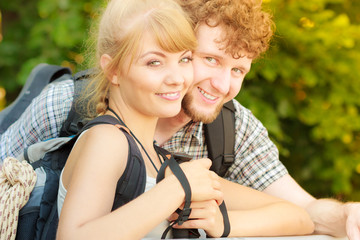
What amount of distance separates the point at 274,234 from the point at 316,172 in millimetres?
2296

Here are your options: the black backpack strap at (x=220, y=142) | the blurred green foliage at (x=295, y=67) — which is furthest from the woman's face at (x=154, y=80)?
the blurred green foliage at (x=295, y=67)

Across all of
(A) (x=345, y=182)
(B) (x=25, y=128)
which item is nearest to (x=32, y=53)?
(B) (x=25, y=128)

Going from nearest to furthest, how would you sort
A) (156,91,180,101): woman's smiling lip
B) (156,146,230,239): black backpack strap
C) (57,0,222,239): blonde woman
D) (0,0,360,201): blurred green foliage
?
(57,0,222,239): blonde woman
(156,146,230,239): black backpack strap
(156,91,180,101): woman's smiling lip
(0,0,360,201): blurred green foliage

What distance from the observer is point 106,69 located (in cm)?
172

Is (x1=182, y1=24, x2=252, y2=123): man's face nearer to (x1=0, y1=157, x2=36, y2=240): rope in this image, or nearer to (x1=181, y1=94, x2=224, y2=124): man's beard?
(x1=181, y1=94, x2=224, y2=124): man's beard

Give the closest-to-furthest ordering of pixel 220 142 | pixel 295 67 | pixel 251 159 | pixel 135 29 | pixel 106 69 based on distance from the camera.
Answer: pixel 135 29, pixel 106 69, pixel 220 142, pixel 251 159, pixel 295 67

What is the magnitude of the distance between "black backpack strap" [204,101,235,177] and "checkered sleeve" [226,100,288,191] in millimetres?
101

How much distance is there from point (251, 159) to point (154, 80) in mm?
1037

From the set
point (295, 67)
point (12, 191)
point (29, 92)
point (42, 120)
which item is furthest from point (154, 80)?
point (295, 67)

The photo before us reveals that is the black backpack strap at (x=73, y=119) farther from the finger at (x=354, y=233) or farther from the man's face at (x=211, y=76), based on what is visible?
the finger at (x=354, y=233)

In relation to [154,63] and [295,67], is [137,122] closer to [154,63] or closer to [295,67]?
[154,63]

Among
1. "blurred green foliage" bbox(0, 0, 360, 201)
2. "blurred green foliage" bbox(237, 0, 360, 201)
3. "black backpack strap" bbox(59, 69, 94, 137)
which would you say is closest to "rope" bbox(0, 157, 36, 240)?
"black backpack strap" bbox(59, 69, 94, 137)

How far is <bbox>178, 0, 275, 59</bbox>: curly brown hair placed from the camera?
2.13m

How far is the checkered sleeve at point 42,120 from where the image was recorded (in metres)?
2.33
